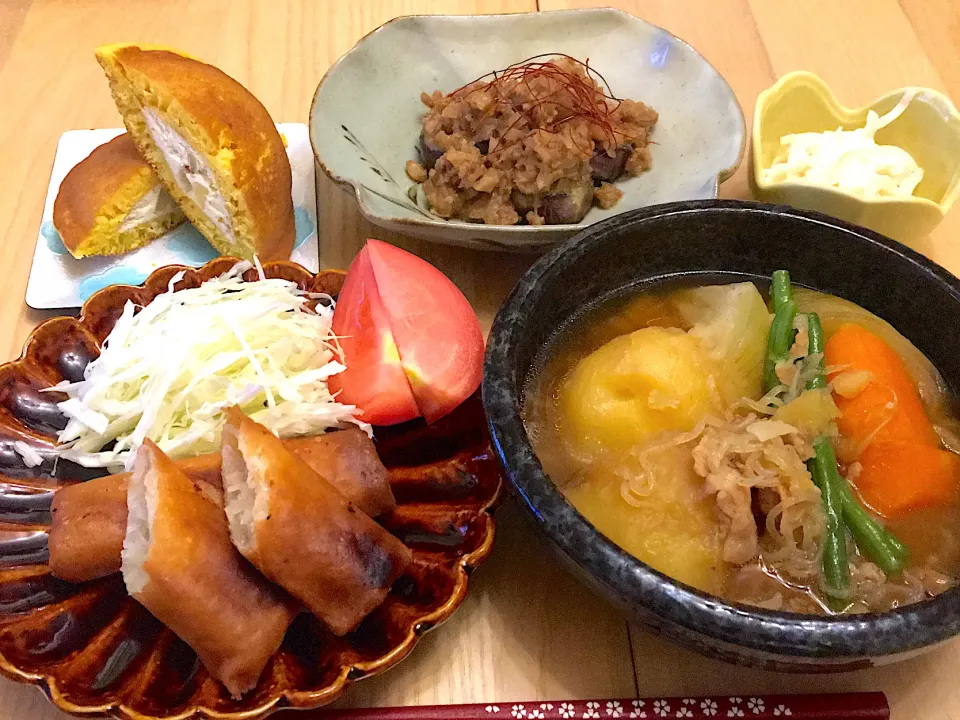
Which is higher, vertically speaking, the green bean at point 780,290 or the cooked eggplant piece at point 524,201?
the green bean at point 780,290

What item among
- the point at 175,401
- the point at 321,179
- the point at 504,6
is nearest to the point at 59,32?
the point at 321,179

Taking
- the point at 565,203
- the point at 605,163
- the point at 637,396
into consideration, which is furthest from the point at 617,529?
the point at 605,163

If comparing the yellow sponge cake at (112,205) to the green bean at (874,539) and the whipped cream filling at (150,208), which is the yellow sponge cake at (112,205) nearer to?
the whipped cream filling at (150,208)

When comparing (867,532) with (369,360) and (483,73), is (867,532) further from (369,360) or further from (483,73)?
(483,73)

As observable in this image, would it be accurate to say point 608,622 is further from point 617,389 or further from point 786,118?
point 786,118

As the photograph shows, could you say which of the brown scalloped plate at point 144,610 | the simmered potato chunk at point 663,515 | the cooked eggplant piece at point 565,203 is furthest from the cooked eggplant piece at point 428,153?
the simmered potato chunk at point 663,515

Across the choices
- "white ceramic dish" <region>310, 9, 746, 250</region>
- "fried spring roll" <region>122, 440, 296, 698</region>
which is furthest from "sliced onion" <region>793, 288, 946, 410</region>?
"fried spring roll" <region>122, 440, 296, 698</region>
